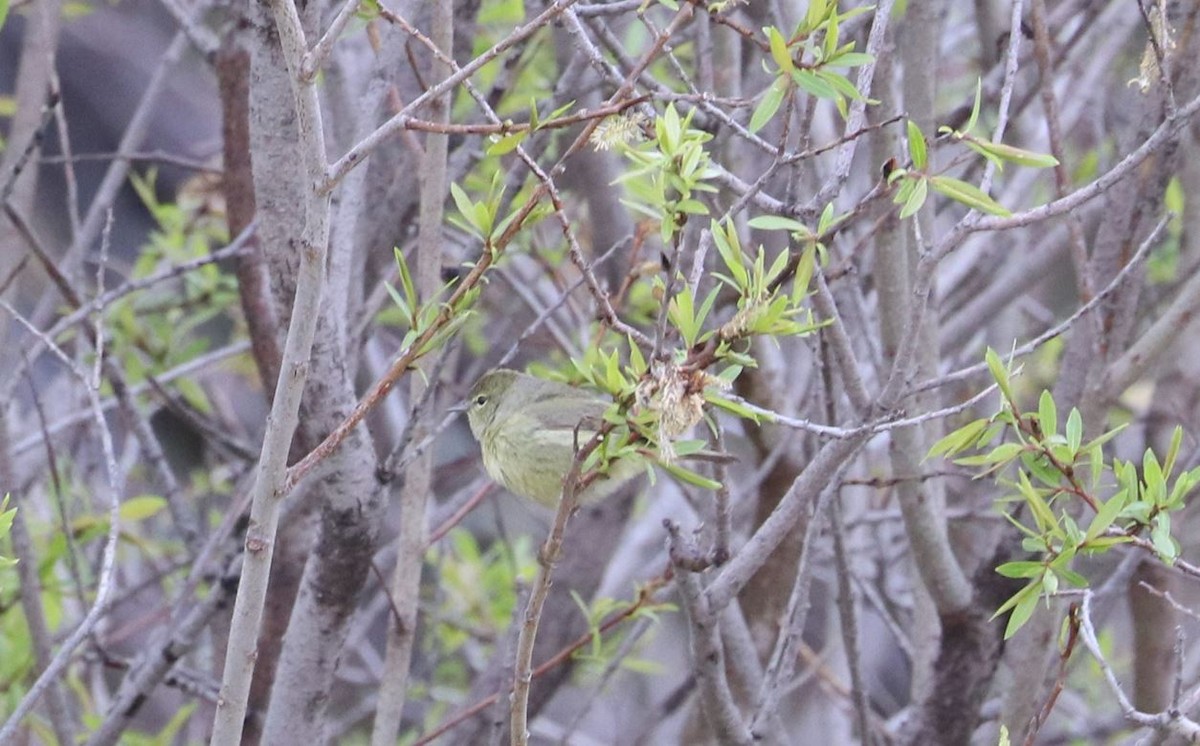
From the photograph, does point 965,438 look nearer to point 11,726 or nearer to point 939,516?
point 939,516

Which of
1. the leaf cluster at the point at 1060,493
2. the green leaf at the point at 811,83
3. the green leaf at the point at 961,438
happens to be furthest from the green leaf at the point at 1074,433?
the green leaf at the point at 811,83

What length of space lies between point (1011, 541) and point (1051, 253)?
124 centimetres

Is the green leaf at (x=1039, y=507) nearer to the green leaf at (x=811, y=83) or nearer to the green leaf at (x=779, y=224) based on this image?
the green leaf at (x=779, y=224)

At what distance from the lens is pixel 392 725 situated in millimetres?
2758

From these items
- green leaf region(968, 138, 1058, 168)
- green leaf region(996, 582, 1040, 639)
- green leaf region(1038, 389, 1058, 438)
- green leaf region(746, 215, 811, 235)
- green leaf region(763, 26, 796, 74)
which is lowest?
green leaf region(996, 582, 1040, 639)

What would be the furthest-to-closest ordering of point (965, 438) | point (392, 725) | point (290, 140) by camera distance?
1. point (392, 725)
2. point (290, 140)
3. point (965, 438)

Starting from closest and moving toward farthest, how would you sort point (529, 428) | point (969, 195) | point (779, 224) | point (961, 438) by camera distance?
point (969, 195) < point (779, 224) < point (961, 438) < point (529, 428)

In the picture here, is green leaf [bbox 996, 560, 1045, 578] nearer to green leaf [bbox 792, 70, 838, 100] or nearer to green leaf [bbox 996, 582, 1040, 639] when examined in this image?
green leaf [bbox 996, 582, 1040, 639]

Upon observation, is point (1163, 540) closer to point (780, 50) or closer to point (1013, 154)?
Result: point (1013, 154)

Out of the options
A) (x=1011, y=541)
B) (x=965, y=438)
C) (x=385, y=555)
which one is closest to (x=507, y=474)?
(x=385, y=555)

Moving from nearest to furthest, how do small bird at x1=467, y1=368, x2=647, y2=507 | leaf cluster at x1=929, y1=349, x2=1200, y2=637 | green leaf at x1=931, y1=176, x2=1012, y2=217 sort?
green leaf at x1=931, y1=176, x2=1012, y2=217
leaf cluster at x1=929, y1=349, x2=1200, y2=637
small bird at x1=467, y1=368, x2=647, y2=507

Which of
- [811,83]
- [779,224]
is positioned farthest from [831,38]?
[779,224]

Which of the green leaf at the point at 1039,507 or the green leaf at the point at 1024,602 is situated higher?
the green leaf at the point at 1039,507

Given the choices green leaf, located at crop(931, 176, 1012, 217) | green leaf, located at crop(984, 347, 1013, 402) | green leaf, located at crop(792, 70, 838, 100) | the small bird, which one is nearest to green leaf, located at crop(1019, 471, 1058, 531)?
green leaf, located at crop(984, 347, 1013, 402)
